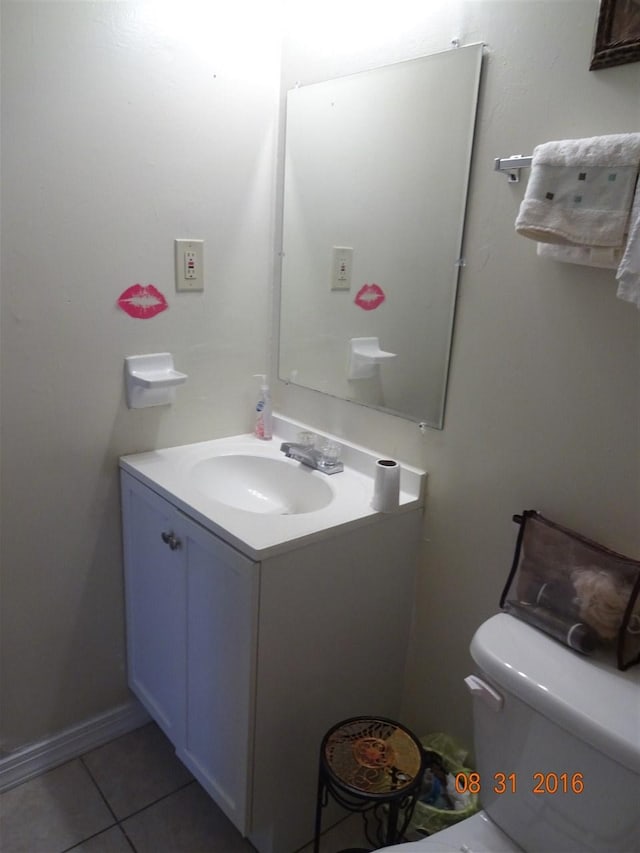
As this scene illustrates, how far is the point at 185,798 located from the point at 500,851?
91cm

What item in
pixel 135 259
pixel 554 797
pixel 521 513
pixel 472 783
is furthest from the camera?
pixel 135 259

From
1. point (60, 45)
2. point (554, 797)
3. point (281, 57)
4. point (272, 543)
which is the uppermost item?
point (281, 57)

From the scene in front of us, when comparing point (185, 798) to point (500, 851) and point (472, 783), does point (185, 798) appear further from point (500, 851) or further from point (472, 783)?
point (500, 851)

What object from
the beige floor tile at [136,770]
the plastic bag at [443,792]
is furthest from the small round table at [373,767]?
the beige floor tile at [136,770]

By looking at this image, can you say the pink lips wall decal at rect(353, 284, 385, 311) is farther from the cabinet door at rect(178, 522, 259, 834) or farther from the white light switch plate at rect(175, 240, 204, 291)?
the cabinet door at rect(178, 522, 259, 834)

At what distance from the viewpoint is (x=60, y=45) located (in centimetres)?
132

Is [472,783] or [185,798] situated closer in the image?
[472,783]

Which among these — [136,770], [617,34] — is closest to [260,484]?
→ [136,770]

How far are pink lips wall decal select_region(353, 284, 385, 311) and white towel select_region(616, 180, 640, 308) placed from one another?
666 mm

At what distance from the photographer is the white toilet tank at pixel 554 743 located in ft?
2.98

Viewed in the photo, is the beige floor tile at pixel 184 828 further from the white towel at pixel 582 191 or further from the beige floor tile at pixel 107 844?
the white towel at pixel 582 191

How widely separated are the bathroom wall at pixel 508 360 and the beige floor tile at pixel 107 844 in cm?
82

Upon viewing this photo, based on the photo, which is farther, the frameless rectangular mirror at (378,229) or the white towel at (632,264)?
the frameless rectangular mirror at (378,229)

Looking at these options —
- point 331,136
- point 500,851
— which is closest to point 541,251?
point 331,136
